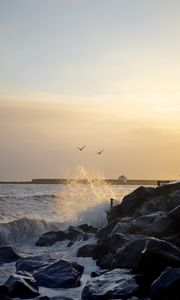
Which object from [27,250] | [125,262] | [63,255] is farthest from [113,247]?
[27,250]

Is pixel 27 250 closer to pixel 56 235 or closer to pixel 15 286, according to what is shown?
pixel 56 235

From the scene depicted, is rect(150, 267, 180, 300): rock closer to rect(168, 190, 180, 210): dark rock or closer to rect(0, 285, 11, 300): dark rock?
rect(0, 285, 11, 300): dark rock

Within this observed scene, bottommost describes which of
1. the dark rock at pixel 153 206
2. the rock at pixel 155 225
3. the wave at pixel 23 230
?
the wave at pixel 23 230

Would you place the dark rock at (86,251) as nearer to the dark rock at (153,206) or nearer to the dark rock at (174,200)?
the dark rock at (153,206)

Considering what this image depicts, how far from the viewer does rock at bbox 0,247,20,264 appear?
56.9 ft

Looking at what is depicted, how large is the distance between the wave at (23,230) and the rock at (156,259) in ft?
46.5

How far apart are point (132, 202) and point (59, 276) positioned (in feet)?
36.2

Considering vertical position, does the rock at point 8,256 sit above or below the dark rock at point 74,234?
below

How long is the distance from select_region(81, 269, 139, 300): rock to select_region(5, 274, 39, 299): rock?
4.43 feet

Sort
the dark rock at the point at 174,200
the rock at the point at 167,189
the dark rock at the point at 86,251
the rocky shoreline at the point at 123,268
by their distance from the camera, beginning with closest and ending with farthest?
the rocky shoreline at the point at 123,268 → the dark rock at the point at 86,251 → the dark rock at the point at 174,200 → the rock at the point at 167,189

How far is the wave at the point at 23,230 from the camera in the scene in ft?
86.7

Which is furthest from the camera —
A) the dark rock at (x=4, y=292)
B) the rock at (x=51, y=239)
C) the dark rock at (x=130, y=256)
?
the rock at (x=51, y=239)

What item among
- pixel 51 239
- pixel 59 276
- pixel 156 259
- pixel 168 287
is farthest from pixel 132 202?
pixel 168 287

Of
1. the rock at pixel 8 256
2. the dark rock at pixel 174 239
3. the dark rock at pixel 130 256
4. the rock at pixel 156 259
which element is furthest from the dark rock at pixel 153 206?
the rock at pixel 156 259
